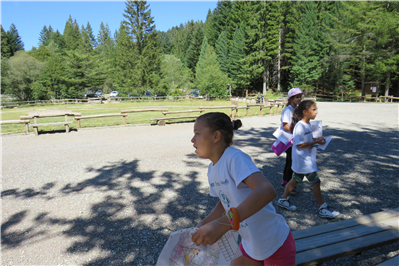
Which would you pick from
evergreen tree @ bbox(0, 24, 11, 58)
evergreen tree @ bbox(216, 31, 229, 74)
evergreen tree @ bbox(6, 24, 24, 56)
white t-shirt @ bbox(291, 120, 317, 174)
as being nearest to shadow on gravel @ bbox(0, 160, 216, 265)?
white t-shirt @ bbox(291, 120, 317, 174)

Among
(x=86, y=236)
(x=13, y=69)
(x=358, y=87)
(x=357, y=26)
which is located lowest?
(x=86, y=236)

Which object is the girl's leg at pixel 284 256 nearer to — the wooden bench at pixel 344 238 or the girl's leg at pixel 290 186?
the wooden bench at pixel 344 238

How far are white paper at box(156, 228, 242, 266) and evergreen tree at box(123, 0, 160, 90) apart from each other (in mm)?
42160

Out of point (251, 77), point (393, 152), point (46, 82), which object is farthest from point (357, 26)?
point (46, 82)

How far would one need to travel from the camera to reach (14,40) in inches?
3091

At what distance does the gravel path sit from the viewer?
3.18 meters

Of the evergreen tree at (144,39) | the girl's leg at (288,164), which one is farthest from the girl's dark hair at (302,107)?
the evergreen tree at (144,39)

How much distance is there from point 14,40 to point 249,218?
4092 inches

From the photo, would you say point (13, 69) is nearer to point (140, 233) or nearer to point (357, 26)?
point (140, 233)

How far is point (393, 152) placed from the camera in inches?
279

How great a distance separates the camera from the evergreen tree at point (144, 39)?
4106cm

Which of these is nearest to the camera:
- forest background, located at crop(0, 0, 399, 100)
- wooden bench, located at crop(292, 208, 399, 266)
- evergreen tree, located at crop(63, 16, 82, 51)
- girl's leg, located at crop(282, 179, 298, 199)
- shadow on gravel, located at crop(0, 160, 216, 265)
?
wooden bench, located at crop(292, 208, 399, 266)

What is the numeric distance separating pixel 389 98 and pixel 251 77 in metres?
22.6

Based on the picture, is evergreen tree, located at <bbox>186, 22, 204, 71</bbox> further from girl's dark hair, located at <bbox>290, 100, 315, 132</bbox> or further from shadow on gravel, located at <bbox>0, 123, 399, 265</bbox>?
girl's dark hair, located at <bbox>290, 100, 315, 132</bbox>
